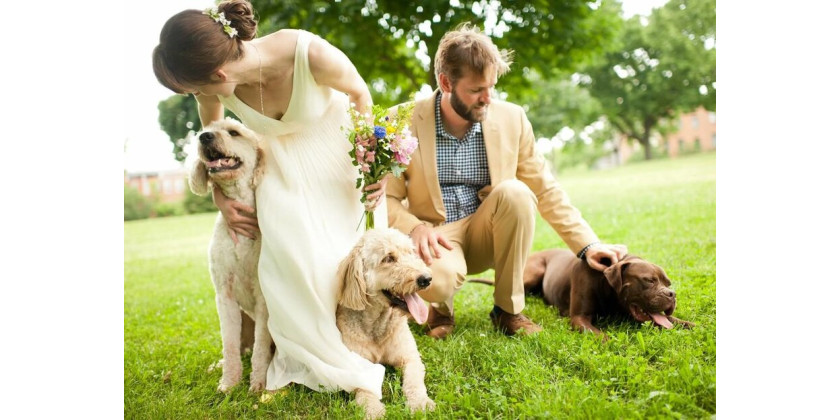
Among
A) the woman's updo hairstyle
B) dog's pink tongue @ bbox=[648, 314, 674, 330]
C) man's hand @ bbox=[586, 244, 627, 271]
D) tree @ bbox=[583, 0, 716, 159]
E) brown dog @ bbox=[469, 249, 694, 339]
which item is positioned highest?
tree @ bbox=[583, 0, 716, 159]

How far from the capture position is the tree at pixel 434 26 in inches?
254

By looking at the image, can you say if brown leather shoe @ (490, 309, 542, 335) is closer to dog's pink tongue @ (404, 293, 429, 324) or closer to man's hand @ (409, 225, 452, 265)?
man's hand @ (409, 225, 452, 265)

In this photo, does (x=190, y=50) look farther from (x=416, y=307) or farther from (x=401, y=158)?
(x=416, y=307)

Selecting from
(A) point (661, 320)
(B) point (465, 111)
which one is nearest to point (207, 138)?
(B) point (465, 111)

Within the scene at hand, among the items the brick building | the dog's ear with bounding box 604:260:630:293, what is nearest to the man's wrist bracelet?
the dog's ear with bounding box 604:260:630:293

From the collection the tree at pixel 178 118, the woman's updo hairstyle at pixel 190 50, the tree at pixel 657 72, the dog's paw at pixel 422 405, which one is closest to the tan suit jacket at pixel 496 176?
the dog's paw at pixel 422 405

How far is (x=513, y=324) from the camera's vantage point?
362 cm

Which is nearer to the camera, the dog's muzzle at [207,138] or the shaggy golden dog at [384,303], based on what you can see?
the shaggy golden dog at [384,303]

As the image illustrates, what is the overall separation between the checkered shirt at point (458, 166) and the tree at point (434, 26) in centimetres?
270

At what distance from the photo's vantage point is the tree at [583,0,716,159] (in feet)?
41.9

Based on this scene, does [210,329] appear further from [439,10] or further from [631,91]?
[631,91]

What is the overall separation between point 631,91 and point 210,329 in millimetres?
28511

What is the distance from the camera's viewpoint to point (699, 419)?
2246 millimetres

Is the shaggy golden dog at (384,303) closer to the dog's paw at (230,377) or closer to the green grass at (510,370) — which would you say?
the green grass at (510,370)
